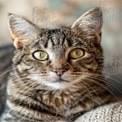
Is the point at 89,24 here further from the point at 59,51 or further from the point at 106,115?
the point at 106,115

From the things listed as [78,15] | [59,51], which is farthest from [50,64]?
[78,15]

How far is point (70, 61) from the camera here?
971 mm

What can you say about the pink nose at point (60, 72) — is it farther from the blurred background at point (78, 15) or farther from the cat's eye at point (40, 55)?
the blurred background at point (78, 15)

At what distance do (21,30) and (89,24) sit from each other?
0.21 m

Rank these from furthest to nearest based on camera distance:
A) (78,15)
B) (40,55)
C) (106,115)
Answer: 1. (78,15)
2. (40,55)
3. (106,115)

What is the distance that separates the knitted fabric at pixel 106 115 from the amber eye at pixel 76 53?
0.55ft

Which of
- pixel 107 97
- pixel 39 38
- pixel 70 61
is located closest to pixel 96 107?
pixel 107 97

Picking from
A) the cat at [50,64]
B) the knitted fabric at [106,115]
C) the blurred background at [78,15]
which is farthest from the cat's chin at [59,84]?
the blurred background at [78,15]

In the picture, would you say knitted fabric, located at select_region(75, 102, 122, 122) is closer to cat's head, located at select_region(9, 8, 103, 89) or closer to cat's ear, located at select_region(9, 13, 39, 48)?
cat's head, located at select_region(9, 8, 103, 89)

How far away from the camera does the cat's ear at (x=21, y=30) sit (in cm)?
102

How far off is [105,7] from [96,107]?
390 millimetres

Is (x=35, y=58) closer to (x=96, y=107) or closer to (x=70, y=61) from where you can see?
(x=70, y=61)

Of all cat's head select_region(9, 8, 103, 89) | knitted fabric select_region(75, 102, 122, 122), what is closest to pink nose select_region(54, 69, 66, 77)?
cat's head select_region(9, 8, 103, 89)

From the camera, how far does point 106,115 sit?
87 centimetres
